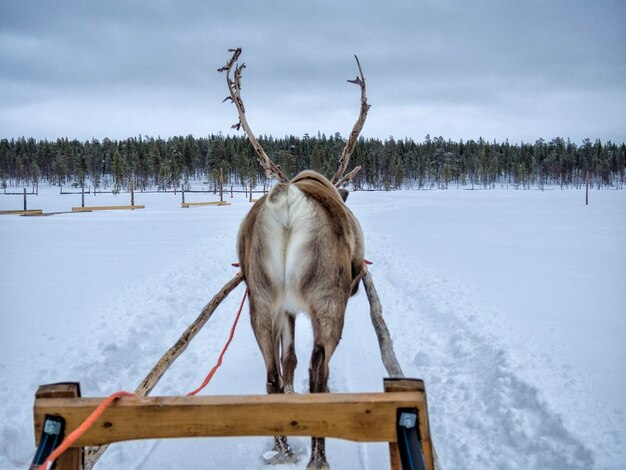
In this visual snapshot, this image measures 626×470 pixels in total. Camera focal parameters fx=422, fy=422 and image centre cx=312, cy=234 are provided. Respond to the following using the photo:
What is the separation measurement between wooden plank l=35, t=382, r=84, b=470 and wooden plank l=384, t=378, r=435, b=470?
1.24 m

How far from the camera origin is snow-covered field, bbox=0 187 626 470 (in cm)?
316

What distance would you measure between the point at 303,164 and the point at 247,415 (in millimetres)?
109701

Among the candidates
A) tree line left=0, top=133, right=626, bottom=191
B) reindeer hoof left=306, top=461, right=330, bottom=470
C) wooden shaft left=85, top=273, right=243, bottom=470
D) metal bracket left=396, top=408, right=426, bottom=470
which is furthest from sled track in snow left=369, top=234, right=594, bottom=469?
tree line left=0, top=133, right=626, bottom=191

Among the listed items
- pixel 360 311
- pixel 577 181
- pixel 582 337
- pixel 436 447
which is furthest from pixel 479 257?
pixel 577 181

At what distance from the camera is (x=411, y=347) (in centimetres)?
539

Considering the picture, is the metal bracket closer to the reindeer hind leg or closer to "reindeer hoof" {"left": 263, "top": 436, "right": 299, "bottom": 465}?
the reindeer hind leg

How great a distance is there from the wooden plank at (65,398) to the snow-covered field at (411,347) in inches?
63.6

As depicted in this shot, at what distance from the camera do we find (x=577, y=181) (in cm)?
10431

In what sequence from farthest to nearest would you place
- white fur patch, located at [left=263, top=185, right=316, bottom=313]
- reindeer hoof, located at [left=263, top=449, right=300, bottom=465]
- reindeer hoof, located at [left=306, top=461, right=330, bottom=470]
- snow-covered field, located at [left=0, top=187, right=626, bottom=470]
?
snow-covered field, located at [left=0, top=187, right=626, bottom=470]
reindeer hoof, located at [left=263, top=449, right=300, bottom=465]
reindeer hoof, located at [left=306, top=461, right=330, bottom=470]
white fur patch, located at [left=263, top=185, right=316, bottom=313]

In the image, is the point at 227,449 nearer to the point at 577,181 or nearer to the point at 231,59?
the point at 231,59

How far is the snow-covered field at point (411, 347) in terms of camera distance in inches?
124

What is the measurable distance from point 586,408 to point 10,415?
4.67 metres

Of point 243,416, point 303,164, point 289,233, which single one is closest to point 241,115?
point 289,233

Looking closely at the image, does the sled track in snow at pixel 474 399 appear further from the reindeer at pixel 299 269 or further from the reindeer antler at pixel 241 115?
the reindeer antler at pixel 241 115
